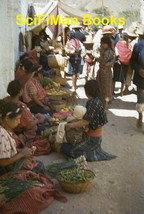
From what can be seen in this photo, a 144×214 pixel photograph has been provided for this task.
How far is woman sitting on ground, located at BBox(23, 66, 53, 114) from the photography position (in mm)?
6367

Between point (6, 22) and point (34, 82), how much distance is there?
4.56ft

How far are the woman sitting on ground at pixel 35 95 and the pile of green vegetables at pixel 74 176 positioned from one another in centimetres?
274

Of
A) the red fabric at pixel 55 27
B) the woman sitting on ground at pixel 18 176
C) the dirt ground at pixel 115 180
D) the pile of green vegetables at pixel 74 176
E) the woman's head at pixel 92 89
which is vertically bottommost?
the dirt ground at pixel 115 180

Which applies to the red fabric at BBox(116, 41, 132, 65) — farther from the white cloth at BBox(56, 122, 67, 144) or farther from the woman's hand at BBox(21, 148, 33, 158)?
the woman's hand at BBox(21, 148, 33, 158)

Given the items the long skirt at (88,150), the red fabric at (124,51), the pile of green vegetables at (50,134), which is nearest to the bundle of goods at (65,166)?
the long skirt at (88,150)

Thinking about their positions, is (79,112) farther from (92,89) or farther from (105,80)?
(105,80)

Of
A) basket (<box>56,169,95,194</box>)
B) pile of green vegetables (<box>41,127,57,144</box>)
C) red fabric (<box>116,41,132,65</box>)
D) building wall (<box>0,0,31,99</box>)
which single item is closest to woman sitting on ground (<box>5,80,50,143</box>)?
pile of green vegetables (<box>41,127,57,144</box>)

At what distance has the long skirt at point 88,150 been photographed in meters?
4.78

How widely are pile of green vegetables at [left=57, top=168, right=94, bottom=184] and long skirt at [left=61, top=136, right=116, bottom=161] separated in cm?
72

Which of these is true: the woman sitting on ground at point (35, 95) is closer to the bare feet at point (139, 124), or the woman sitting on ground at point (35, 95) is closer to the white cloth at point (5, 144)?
the bare feet at point (139, 124)

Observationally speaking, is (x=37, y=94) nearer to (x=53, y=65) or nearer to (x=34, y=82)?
(x=34, y=82)

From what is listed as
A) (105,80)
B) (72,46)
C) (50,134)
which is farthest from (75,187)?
(72,46)

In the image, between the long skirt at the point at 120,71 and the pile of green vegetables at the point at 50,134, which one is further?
the long skirt at the point at 120,71

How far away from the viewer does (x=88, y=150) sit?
4816 mm
